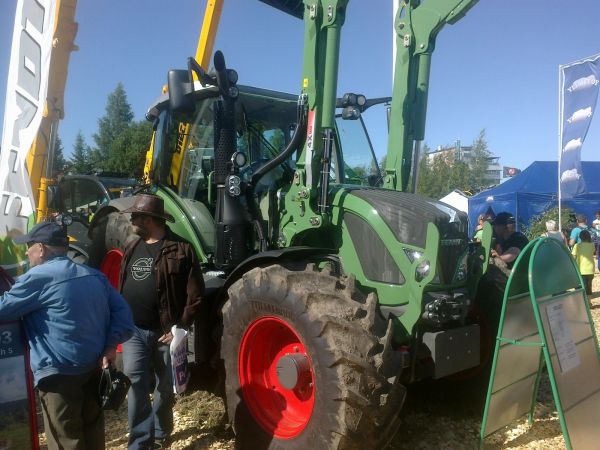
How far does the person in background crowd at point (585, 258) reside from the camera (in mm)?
10430

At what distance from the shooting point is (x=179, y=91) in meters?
3.88

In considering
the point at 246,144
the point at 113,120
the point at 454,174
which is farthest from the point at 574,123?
the point at 113,120

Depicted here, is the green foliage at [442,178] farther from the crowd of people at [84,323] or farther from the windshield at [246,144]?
the crowd of people at [84,323]

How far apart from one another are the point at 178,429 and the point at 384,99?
364 centimetres

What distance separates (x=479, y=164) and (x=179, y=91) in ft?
170

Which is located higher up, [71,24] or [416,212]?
[71,24]

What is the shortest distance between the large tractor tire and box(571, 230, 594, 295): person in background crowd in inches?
343

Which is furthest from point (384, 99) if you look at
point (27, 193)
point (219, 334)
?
point (27, 193)

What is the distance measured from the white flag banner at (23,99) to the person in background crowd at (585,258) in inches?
385

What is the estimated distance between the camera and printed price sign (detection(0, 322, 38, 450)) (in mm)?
2781

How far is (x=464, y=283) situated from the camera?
3.93m

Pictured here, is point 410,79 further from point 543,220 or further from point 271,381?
point 543,220

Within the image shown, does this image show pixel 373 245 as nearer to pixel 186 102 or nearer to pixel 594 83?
pixel 186 102

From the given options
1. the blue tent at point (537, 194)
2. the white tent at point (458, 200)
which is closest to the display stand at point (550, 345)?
the blue tent at point (537, 194)
